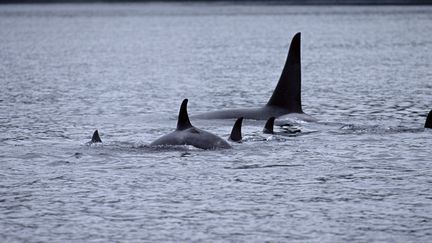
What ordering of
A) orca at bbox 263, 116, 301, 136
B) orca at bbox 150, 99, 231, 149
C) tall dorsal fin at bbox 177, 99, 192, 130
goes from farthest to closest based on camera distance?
1. orca at bbox 263, 116, 301, 136
2. orca at bbox 150, 99, 231, 149
3. tall dorsal fin at bbox 177, 99, 192, 130

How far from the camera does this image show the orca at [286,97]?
23359mm

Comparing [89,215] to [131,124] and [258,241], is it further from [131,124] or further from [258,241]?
[131,124]

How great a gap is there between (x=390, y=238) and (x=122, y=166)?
238 inches

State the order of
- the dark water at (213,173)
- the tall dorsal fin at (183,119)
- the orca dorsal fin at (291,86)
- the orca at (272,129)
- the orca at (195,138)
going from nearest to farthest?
the dark water at (213,173)
the tall dorsal fin at (183,119)
the orca at (195,138)
the orca at (272,129)
the orca dorsal fin at (291,86)

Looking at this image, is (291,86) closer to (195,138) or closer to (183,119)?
(195,138)

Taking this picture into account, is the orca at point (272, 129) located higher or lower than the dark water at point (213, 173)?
higher

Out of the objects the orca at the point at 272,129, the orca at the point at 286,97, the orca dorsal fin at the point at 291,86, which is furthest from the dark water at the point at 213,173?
the orca dorsal fin at the point at 291,86

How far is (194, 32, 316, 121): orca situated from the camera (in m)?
23.4

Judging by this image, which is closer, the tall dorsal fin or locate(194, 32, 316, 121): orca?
the tall dorsal fin

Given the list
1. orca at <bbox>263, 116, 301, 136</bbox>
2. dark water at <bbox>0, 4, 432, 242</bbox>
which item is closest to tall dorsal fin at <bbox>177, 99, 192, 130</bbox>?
dark water at <bbox>0, 4, 432, 242</bbox>

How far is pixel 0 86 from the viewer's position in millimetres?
37312

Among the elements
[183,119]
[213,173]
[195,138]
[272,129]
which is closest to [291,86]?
[272,129]

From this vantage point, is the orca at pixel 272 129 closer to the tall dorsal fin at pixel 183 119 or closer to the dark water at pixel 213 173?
the dark water at pixel 213 173

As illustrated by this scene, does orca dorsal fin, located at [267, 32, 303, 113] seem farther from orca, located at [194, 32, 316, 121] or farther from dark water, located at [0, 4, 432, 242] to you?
dark water, located at [0, 4, 432, 242]
